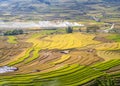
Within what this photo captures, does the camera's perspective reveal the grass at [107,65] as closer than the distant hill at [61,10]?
Yes

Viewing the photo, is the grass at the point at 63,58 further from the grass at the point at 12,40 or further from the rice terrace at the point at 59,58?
the grass at the point at 12,40

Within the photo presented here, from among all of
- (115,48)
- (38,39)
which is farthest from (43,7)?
(115,48)

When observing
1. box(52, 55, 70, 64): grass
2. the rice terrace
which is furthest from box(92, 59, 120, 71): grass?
box(52, 55, 70, 64): grass

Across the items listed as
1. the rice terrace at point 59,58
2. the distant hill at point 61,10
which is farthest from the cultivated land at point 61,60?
the distant hill at point 61,10

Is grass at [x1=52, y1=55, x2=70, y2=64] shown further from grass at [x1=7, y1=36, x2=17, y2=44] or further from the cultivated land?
grass at [x1=7, y1=36, x2=17, y2=44]

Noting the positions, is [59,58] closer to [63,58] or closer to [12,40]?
[63,58]

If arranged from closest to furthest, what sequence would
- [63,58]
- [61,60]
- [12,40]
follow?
1. [61,60]
2. [63,58]
3. [12,40]

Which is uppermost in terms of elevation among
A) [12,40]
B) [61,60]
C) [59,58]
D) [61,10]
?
[61,60]

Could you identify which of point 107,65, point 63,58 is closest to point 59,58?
point 63,58
